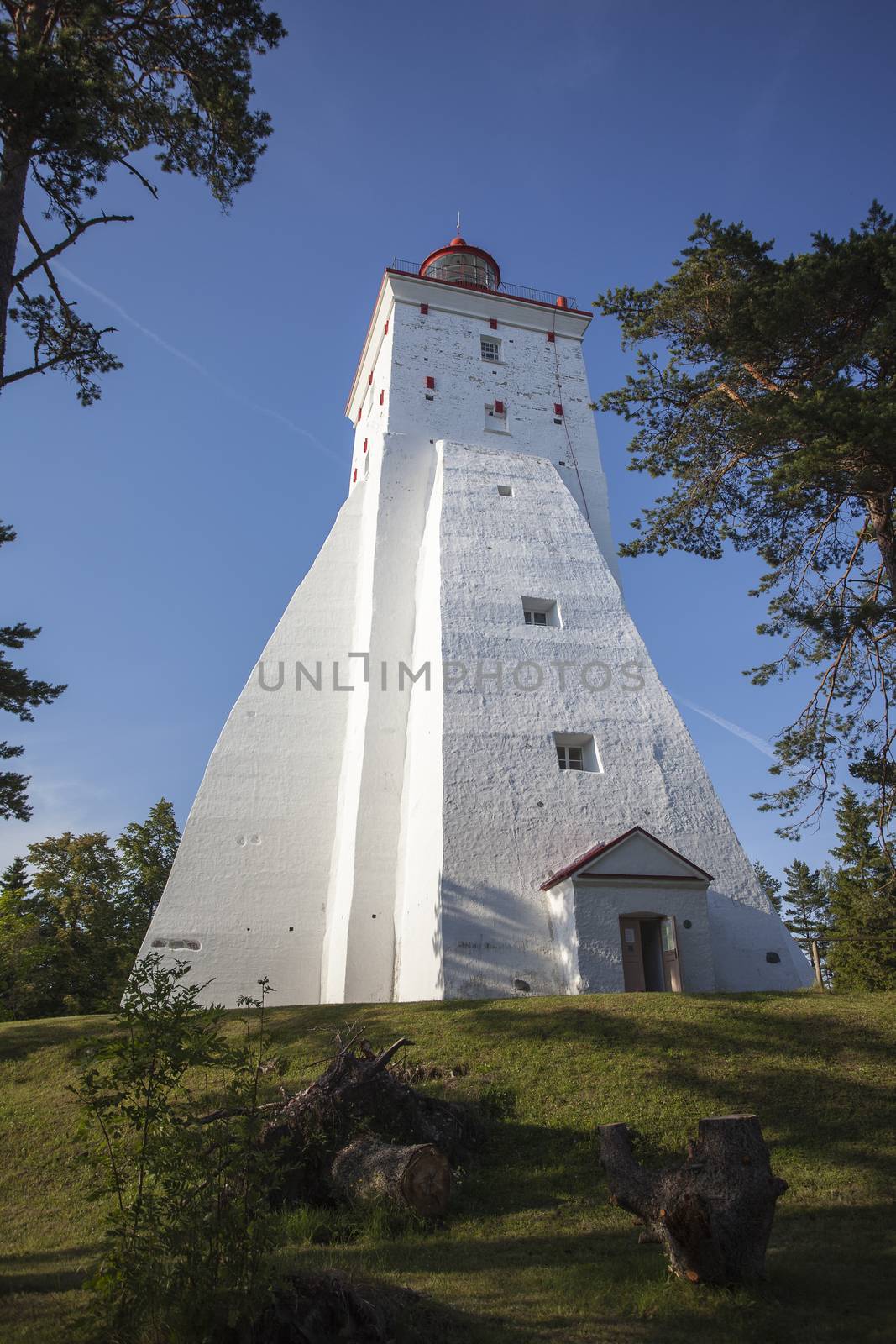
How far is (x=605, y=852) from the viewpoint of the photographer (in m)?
15.0

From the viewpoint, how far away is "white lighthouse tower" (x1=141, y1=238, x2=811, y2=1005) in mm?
15102

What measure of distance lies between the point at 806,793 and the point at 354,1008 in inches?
297

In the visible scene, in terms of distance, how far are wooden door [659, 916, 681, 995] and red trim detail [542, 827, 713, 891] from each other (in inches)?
29.4

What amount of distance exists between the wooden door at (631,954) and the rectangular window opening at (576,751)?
3.29 meters

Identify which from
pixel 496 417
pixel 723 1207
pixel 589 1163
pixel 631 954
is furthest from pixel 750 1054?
pixel 496 417

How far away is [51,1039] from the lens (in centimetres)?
1276

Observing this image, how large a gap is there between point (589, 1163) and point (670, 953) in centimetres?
705

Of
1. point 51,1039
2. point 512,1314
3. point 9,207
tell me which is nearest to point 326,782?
point 51,1039

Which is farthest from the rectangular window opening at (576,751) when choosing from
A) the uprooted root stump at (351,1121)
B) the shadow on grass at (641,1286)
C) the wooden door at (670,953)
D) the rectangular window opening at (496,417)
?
the shadow on grass at (641,1286)

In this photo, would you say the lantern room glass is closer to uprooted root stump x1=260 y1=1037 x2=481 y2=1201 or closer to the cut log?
uprooted root stump x1=260 y1=1037 x2=481 y2=1201

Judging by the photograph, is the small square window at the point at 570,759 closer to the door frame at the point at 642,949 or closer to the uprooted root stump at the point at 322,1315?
the door frame at the point at 642,949

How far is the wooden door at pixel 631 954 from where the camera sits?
1443 centimetres

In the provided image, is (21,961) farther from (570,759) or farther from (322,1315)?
(322,1315)

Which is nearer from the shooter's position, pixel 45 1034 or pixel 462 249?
pixel 45 1034
